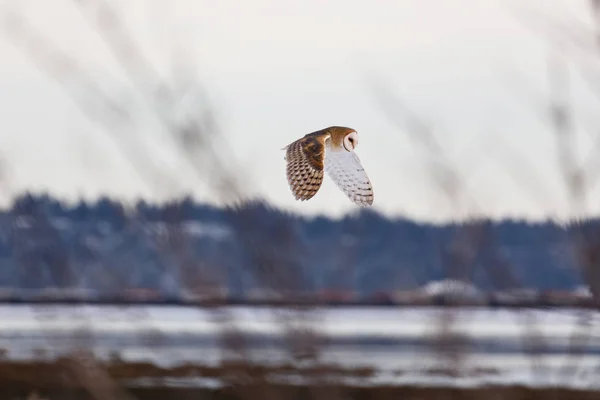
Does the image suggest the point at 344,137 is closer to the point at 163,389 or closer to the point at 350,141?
the point at 350,141

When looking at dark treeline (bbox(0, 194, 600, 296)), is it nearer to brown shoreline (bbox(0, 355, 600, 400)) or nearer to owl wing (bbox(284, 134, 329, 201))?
owl wing (bbox(284, 134, 329, 201))

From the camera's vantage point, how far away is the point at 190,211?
7.68ft

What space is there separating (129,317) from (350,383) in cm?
1722

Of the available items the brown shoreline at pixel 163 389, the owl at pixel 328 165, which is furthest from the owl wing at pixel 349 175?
the brown shoreline at pixel 163 389

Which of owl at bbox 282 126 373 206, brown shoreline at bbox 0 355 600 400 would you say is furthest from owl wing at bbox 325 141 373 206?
brown shoreline at bbox 0 355 600 400

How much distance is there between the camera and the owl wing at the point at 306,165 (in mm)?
2658

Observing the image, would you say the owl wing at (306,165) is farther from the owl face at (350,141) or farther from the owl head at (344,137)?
the owl face at (350,141)

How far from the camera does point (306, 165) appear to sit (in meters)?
2.83

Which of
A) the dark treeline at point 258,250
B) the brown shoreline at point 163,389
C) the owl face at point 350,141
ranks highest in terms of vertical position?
the brown shoreline at point 163,389

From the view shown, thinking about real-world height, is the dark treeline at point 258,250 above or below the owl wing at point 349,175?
below

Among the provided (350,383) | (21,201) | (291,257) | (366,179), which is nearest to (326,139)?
(366,179)

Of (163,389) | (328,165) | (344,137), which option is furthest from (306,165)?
(163,389)

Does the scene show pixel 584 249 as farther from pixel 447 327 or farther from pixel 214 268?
pixel 214 268

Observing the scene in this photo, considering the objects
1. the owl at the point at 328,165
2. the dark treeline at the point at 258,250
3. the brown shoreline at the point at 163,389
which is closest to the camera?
the dark treeline at the point at 258,250
